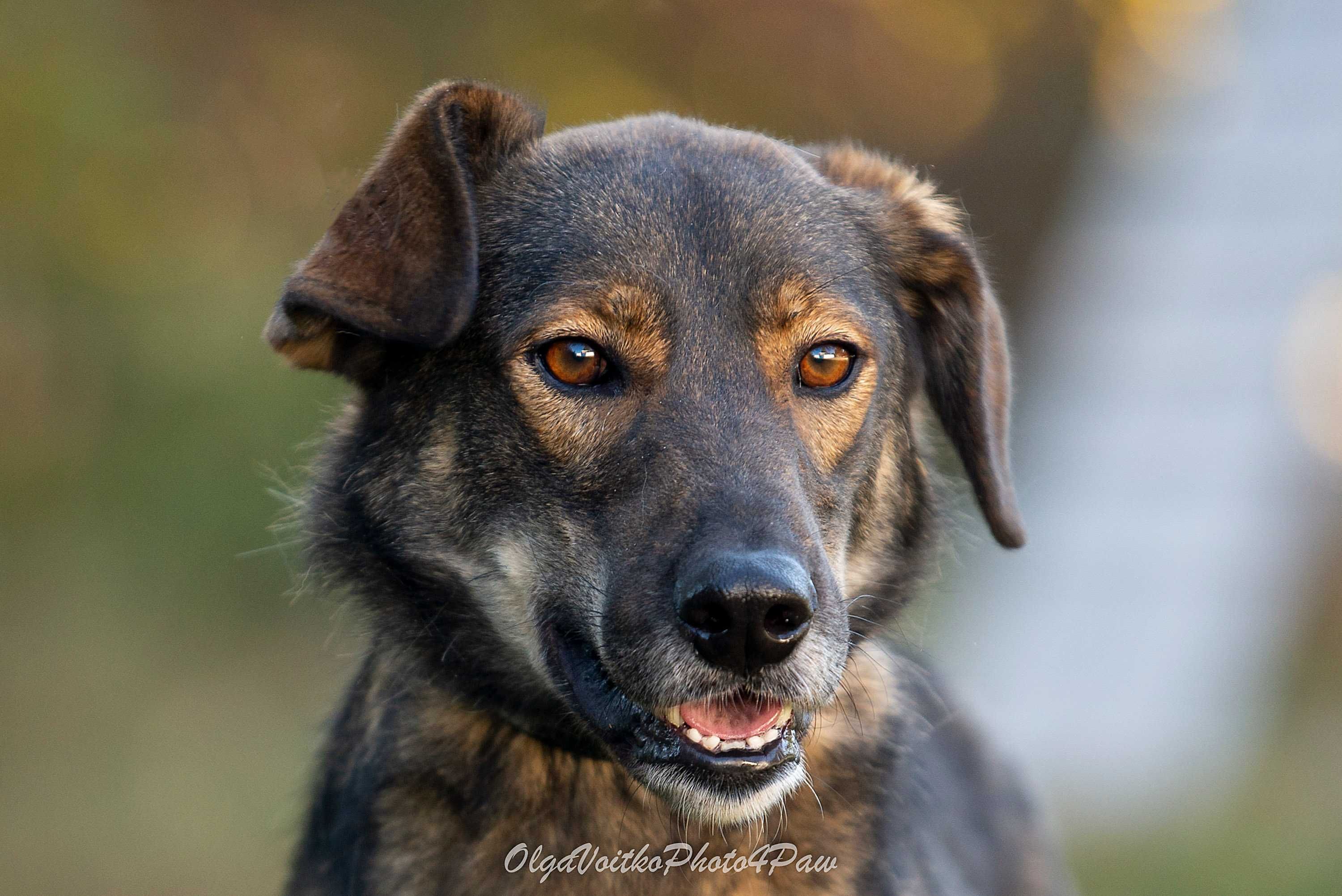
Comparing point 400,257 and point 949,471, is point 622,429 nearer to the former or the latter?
point 400,257

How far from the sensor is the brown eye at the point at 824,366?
10.7ft

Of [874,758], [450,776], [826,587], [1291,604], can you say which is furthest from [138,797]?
[1291,604]

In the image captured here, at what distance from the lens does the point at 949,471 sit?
476 cm

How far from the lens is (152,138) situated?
7.32m

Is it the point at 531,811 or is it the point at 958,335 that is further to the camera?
the point at 958,335

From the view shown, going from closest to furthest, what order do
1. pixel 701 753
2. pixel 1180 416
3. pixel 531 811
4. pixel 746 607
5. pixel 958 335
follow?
pixel 746 607
pixel 701 753
pixel 531 811
pixel 958 335
pixel 1180 416

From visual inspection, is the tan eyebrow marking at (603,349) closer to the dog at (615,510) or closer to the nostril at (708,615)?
the dog at (615,510)

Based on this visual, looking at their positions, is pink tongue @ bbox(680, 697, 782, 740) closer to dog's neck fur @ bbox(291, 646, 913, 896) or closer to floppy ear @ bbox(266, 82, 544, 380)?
dog's neck fur @ bbox(291, 646, 913, 896)

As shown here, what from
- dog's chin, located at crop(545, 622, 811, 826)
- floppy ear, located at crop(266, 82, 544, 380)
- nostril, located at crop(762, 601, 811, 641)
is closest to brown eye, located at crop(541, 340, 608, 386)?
floppy ear, located at crop(266, 82, 544, 380)

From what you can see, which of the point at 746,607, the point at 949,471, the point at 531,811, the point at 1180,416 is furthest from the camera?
the point at 1180,416

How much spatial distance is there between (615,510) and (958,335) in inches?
50.5

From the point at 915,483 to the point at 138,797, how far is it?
4.42 metres

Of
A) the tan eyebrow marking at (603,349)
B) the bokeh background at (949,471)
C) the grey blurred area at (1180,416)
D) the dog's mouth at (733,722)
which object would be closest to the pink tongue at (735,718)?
the dog's mouth at (733,722)

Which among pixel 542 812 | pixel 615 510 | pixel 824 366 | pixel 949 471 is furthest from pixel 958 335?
pixel 542 812
